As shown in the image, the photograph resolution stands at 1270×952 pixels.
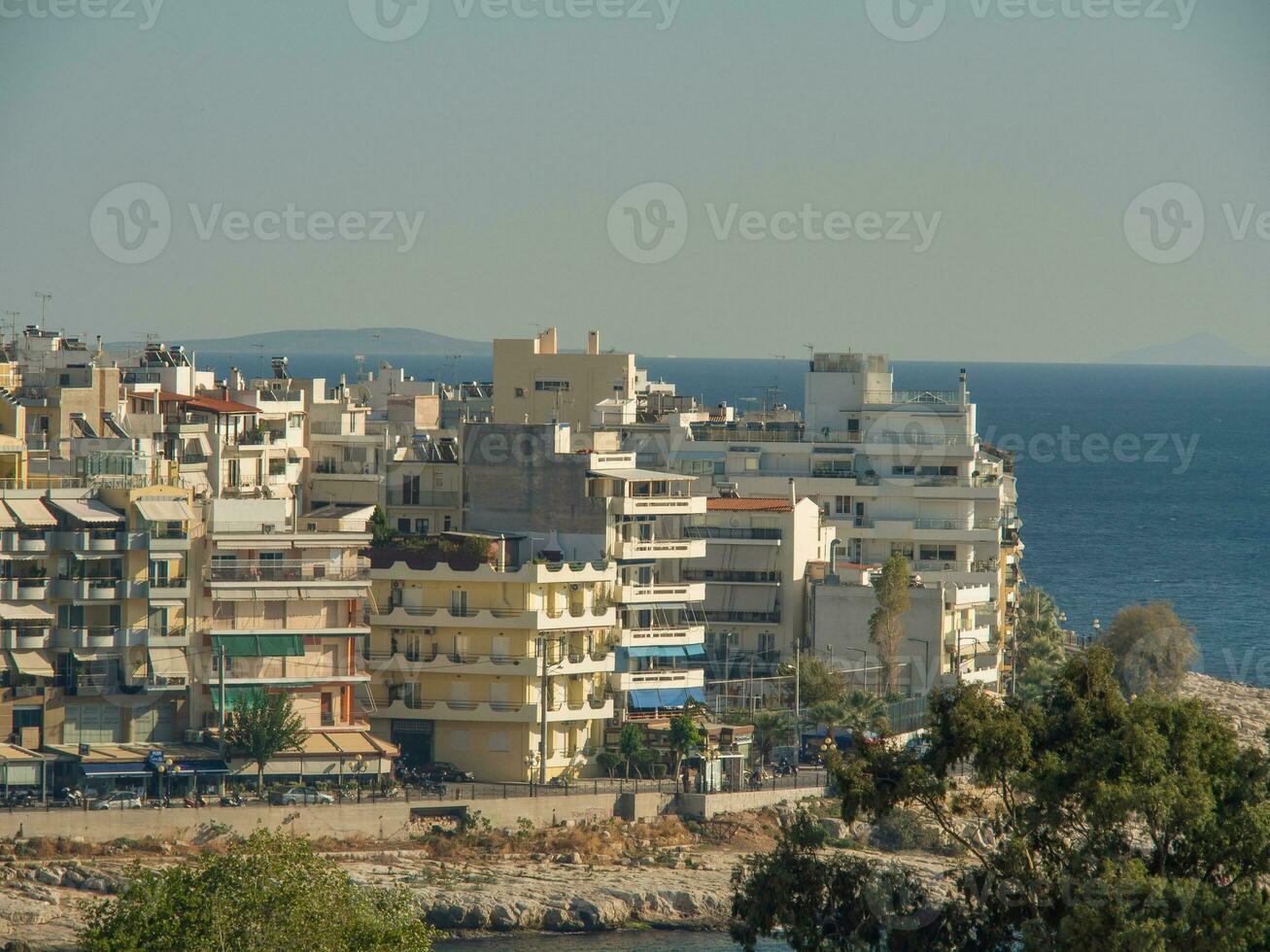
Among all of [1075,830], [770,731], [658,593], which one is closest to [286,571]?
[658,593]

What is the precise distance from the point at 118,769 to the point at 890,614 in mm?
24188

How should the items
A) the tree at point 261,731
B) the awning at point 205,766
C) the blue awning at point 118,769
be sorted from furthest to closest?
the tree at point 261,731, the awning at point 205,766, the blue awning at point 118,769

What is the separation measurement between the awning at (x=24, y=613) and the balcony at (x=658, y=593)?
16.3 metres

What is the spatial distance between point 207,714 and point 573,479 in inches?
507

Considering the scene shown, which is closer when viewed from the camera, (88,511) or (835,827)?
(88,511)

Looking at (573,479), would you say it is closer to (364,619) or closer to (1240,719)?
(364,619)

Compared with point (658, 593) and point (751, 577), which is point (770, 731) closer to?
point (658, 593)

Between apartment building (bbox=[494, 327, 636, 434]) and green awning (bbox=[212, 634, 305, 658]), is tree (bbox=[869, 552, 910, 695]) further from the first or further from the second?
apartment building (bbox=[494, 327, 636, 434])

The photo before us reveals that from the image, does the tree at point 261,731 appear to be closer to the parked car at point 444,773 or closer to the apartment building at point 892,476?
the parked car at point 444,773

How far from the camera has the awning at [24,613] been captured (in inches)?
2378

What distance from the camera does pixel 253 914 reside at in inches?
1619

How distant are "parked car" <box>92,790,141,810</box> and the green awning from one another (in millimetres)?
4822

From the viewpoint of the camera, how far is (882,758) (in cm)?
Result: 3988

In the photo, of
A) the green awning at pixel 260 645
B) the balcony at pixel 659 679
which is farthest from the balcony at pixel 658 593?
the green awning at pixel 260 645
